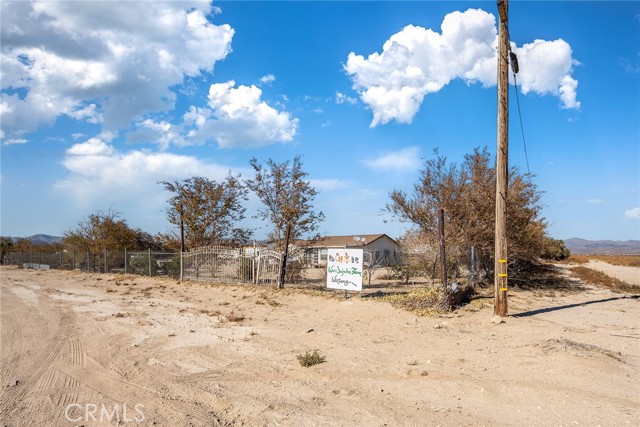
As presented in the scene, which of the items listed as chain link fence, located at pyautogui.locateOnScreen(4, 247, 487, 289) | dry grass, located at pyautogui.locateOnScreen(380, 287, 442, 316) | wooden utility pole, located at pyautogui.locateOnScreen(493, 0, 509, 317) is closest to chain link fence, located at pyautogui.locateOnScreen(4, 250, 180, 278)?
chain link fence, located at pyautogui.locateOnScreen(4, 247, 487, 289)

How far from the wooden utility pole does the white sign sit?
13.9 feet

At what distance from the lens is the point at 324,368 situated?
691cm

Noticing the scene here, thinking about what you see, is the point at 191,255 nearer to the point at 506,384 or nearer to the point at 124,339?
the point at 124,339

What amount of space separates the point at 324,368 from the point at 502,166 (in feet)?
22.2

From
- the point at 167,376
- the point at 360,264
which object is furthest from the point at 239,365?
the point at 360,264

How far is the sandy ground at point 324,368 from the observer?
5.07m

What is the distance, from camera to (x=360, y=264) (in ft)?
45.0

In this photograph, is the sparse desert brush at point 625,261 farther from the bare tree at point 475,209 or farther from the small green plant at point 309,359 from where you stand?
the small green plant at point 309,359

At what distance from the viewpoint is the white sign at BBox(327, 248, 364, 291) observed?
13719 millimetres

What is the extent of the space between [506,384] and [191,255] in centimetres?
1821

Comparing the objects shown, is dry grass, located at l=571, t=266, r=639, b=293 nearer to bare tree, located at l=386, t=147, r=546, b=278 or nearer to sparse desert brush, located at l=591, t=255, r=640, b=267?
bare tree, located at l=386, t=147, r=546, b=278

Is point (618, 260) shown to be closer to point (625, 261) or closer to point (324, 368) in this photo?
point (625, 261)

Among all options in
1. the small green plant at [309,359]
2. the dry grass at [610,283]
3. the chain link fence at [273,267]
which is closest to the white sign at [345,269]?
the chain link fence at [273,267]

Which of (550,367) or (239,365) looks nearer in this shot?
(550,367)
